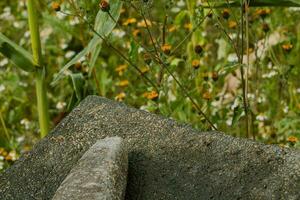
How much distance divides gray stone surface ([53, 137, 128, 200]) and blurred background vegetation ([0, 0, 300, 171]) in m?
0.54

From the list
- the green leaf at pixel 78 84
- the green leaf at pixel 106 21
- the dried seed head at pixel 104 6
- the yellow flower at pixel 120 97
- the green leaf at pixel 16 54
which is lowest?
the yellow flower at pixel 120 97

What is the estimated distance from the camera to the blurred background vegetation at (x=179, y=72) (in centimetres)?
303

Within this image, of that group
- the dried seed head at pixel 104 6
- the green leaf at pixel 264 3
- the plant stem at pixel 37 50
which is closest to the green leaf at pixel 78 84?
the plant stem at pixel 37 50

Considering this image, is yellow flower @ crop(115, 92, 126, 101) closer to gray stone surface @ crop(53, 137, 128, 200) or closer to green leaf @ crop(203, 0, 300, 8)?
green leaf @ crop(203, 0, 300, 8)

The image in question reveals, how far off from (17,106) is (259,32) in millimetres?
1412

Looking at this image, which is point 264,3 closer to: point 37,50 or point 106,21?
point 106,21

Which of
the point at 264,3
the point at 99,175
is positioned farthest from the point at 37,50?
the point at 99,175

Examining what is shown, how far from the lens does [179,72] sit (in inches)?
177

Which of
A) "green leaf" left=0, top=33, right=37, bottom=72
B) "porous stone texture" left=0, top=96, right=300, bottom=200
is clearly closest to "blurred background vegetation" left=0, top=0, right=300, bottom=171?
"green leaf" left=0, top=33, right=37, bottom=72

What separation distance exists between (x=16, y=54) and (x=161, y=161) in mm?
875

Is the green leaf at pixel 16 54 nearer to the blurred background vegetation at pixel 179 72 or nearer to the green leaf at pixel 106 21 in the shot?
the blurred background vegetation at pixel 179 72

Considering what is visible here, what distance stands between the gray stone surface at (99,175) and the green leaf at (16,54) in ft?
2.37

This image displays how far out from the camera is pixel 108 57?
4.79 meters

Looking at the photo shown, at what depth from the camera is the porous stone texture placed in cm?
209
